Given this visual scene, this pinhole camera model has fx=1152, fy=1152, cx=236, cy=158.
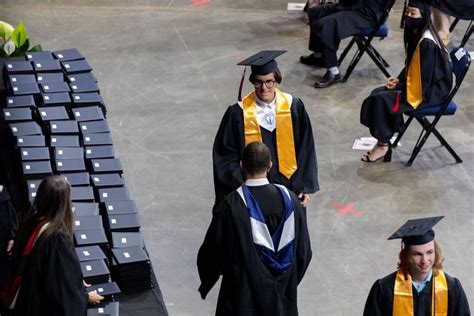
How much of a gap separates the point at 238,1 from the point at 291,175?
6.45 meters

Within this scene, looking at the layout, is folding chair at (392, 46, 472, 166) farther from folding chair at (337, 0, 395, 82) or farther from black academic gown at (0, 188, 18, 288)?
black academic gown at (0, 188, 18, 288)

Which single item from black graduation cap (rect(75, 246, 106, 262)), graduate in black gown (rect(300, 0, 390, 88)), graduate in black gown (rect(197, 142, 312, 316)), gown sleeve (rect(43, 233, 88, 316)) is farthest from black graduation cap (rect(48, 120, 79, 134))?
graduate in black gown (rect(300, 0, 390, 88))

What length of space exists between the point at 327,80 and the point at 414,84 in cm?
185

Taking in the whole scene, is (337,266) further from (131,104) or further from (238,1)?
Result: (238,1)

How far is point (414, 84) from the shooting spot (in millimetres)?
10250

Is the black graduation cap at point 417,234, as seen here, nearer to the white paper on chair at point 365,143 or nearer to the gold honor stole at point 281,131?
the gold honor stole at point 281,131

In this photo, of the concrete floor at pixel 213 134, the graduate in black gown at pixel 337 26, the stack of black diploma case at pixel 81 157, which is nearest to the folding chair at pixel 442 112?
the concrete floor at pixel 213 134

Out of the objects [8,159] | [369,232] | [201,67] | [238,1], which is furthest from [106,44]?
[369,232]

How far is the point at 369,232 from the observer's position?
930 cm

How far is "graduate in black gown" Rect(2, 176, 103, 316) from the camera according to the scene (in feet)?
21.9

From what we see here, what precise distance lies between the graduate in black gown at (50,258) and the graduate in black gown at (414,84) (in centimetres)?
415

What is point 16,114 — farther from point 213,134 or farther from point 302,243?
point 302,243

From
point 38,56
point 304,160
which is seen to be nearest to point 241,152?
point 304,160

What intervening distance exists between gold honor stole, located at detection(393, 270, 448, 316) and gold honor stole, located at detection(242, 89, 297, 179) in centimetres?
187
